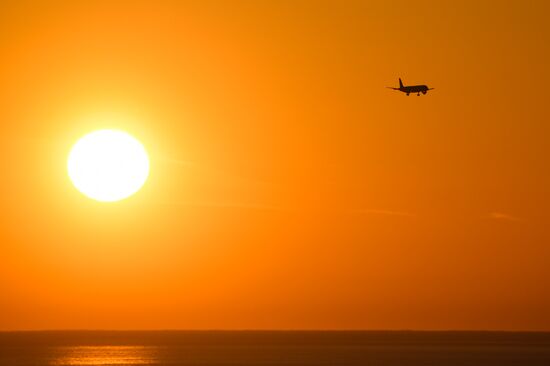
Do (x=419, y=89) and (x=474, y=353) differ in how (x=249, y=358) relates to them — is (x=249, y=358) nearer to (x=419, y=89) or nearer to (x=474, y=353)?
(x=474, y=353)

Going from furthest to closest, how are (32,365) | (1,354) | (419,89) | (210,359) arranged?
(1,354) → (210,359) → (32,365) → (419,89)

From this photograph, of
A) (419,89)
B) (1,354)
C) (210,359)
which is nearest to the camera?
(419,89)

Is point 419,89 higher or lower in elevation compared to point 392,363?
higher

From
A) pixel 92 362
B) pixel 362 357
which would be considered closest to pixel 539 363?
pixel 362 357

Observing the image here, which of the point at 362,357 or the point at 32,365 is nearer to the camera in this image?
the point at 32,365

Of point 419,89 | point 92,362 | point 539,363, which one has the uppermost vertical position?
point 419,89

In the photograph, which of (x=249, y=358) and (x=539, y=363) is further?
(x=249, y=358)

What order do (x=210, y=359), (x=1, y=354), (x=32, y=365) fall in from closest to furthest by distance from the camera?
(x=32, y=365)
(x=210, y=359)
(x=1, y=354)

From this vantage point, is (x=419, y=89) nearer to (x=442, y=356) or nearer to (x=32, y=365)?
(x=442, y=356)

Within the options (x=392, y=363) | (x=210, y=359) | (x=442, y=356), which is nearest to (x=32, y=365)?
(x=210, y=359)
